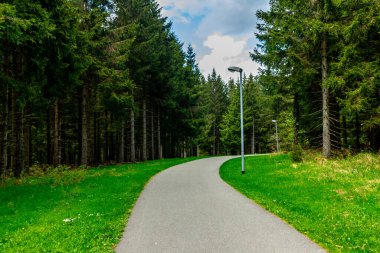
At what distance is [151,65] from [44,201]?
20.8 metres

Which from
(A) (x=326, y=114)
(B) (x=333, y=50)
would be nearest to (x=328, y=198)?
(A) (x=326, y=114)

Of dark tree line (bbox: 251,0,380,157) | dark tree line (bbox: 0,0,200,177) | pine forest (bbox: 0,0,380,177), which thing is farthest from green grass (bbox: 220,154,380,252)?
dark tree line (bbox: 0,0,200,177)

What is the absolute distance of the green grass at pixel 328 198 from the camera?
6.06 metres

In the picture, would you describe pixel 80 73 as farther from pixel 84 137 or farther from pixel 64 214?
pixel 64 214

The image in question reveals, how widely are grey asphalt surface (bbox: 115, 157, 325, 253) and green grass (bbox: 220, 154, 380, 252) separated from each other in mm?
510

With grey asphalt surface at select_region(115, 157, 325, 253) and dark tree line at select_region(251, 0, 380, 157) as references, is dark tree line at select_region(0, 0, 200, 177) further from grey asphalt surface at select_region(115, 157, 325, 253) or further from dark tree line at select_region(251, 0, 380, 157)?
dark tree line at select_region(251, 0, 380, 157)

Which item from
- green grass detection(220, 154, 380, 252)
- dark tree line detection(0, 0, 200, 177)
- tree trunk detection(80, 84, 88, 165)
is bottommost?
green grass detection(220, 154, 380, 252)

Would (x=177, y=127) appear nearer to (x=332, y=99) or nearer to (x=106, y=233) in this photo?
(x=332, y=99)

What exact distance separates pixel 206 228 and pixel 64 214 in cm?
431

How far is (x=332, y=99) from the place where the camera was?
2097 centimetres

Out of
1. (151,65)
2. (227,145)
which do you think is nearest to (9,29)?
(151,65)

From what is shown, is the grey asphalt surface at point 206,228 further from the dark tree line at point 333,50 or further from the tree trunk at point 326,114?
the dark tree line at point 333,50

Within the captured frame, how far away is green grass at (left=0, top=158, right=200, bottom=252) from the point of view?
586 cm

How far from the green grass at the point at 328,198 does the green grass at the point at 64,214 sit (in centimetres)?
427
